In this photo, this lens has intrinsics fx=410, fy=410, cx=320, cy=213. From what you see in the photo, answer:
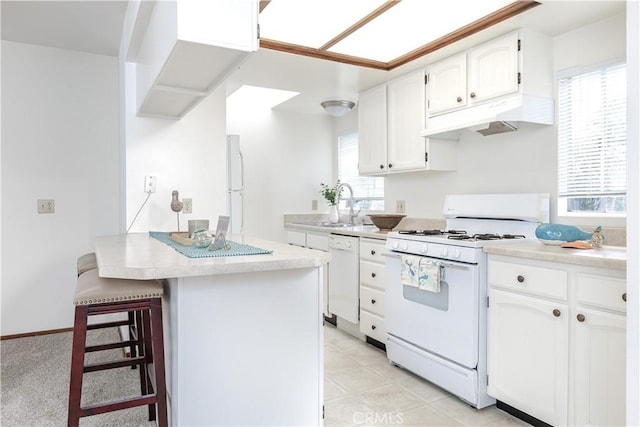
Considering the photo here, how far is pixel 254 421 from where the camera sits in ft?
5.48

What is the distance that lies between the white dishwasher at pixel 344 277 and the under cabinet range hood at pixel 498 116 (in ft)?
3.57

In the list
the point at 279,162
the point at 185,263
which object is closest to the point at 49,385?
the point at 185,263

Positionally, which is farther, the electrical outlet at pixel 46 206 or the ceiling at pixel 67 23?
the electrical outlet at pixel 46 206

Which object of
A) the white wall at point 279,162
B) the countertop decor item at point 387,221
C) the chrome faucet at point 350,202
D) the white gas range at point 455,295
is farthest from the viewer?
the white wall at point 279,162

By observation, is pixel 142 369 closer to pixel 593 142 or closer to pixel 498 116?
pixel 498 116

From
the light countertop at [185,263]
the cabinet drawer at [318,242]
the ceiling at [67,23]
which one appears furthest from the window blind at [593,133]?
the ceiling at [67,23]

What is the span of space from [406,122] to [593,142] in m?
1.33

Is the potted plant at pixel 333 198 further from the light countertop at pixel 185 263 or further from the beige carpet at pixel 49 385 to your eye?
the light countertop at pixel 185 263

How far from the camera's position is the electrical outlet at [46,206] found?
340 centimetres

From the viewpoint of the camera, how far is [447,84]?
9.54ft

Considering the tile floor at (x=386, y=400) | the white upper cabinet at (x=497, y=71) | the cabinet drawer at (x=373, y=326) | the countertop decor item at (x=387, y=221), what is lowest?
the tile floor at (x=386, y=400)

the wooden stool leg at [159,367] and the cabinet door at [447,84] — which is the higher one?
the cabinet door at [447,84]

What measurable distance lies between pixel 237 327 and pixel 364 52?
2.19 m

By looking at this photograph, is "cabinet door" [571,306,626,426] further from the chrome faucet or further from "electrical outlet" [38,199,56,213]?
"electrical outlet" [38,199,56,213]
